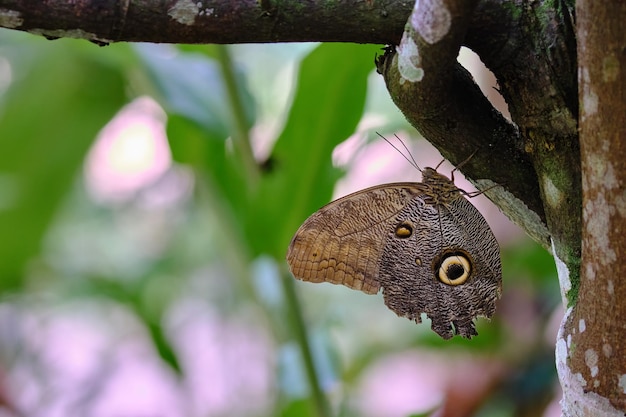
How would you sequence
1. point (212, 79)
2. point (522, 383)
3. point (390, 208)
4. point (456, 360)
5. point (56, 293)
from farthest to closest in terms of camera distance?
point (56, 293)
point (456, 360)
point (522, 383)
point (212, 79)
point (390, 208)

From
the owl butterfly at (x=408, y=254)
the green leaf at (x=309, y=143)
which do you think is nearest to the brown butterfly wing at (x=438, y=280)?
the owl butterfly at (x=408, y=254)

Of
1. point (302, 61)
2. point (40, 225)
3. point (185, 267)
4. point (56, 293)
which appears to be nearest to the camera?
point (302, 61)

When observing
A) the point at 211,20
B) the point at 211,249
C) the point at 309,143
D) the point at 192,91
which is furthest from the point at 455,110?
the point at 211,249

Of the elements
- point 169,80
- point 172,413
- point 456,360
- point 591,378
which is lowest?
point 172,413

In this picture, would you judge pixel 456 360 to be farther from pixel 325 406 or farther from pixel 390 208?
pixel 390 208

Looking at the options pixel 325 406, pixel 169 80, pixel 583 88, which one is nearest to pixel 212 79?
pixel 169 80

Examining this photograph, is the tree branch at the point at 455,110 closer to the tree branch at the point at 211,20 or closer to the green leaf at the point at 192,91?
the tree branch at the point at 211,20
